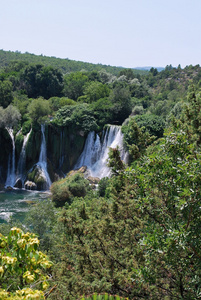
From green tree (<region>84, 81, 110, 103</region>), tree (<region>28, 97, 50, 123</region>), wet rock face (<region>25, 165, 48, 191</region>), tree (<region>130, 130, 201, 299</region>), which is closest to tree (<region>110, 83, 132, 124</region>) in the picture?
green tree (<region>84, 81, 110, 103</region>)

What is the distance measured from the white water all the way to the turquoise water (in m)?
6.12

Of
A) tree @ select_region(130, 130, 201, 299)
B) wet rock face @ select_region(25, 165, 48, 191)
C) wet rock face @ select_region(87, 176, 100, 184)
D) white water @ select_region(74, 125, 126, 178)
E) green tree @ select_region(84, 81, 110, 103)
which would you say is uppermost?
green tree @ select_region(84, 81, 110, 103)

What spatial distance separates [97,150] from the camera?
3391 centimetres

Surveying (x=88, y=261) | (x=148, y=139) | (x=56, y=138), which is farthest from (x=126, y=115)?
(x=88, y=261)

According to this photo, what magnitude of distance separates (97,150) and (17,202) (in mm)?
11068

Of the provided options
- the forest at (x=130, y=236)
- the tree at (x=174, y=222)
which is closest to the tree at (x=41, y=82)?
the forest at (x=130, y=236)

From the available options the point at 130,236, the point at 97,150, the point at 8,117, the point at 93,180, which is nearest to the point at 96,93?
the point at 97,150

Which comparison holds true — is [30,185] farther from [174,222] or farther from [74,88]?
[174,222]

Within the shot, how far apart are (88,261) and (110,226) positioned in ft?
4.72

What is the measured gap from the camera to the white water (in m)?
32.9

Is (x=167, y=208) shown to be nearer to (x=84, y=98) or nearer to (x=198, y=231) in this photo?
(x=198, y=231)

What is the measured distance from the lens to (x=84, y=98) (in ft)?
157

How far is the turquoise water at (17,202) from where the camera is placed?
23953 mm

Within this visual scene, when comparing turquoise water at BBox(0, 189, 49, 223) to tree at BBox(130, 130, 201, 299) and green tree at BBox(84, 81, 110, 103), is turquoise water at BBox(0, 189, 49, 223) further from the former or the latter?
green tree at BBox(84, 81, 110, 103)
